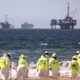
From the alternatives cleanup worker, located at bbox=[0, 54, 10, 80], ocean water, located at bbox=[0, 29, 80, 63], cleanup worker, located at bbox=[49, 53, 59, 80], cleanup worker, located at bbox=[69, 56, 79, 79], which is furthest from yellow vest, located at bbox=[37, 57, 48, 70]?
ocean water, located at bbox=[0, 29, 80, 63]

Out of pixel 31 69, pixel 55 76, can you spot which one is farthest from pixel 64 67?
pixel 55 76

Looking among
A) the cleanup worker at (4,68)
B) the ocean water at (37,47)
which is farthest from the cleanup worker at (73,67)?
the ocean water at (37,47)

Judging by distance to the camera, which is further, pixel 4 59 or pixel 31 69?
pixel 31 69

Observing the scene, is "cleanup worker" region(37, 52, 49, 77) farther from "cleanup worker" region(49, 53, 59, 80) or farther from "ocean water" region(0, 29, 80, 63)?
"ocean water" region(0, 29, 80, 63)

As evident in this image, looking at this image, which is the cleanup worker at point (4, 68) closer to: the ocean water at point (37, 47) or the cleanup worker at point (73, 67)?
the cleanup worker at point (73, 67)

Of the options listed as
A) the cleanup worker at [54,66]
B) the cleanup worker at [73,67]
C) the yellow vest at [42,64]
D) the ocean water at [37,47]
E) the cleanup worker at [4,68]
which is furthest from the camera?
the ocean water at [37,47]

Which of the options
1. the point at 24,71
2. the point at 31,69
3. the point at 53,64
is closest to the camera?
the point at 24,71

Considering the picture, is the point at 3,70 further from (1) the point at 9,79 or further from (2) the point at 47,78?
(2) the point at 47,78

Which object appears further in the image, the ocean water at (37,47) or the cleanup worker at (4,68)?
the ocean water at (37,47)

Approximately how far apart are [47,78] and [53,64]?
1180mm

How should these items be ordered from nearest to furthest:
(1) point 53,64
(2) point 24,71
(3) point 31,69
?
(2) point 24,71 → (1) point 53,64 → (3) point 31,69

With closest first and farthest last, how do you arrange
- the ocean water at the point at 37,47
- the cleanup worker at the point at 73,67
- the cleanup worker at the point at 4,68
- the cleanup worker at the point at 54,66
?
the cleanup worker at the point at 4,68 < the cleanup worker at the point at 73,67 < the cleanup worker at the point at 54,66 < the ocean water at the point at 37,47

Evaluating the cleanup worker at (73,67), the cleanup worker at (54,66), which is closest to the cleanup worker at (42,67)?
the cleanup worker at (54,66)

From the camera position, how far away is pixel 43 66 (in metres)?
29.9
